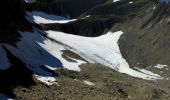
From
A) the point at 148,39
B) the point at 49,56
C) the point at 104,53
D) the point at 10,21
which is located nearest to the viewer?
the point at 10,21

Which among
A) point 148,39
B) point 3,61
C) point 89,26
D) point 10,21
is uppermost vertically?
point 10,21

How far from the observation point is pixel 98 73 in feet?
213

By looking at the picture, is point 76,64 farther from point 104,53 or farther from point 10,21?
point 104,53

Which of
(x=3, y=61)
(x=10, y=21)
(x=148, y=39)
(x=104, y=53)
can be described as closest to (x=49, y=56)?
(x=10, y=21)

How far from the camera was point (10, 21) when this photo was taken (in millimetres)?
66438

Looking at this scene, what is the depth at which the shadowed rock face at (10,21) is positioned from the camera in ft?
206

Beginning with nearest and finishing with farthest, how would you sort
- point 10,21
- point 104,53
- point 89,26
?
point 10,21 < point 104,53 < point 89,26

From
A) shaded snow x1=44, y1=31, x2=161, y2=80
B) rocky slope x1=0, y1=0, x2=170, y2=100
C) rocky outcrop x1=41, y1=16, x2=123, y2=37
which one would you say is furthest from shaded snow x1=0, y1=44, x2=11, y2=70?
rocky outcrop x1=41, y1=16, x2=123, y2=37

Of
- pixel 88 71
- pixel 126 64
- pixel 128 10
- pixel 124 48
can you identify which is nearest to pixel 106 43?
pixel 124 48

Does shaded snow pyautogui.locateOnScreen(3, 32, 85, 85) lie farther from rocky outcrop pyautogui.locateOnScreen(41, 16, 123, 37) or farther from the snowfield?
rocky outcrop pyautogui.locateOnScreen(41, 16, 123, 37)

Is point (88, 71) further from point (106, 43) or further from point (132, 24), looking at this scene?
point (132, 24)

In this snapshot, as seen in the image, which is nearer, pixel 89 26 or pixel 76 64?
pixel 76 64

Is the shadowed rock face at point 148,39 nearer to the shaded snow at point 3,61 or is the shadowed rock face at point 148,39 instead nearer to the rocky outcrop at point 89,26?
the rocky outcrop at point 89,26

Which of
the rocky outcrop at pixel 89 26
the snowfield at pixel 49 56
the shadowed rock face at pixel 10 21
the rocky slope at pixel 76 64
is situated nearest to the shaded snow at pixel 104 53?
the snowfield at pixel 49 56
